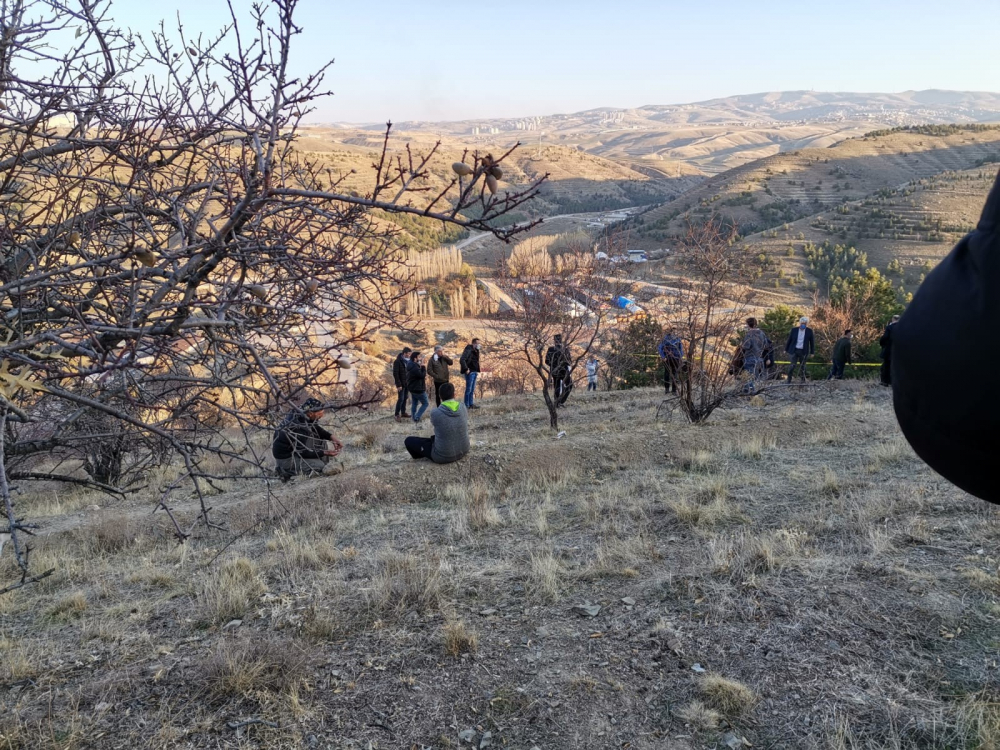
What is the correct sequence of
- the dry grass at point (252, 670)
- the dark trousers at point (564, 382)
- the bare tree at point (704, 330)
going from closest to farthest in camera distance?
the dry grass at point (252, 670) → the bare tree at point (704, 330) → the dark trousers at point (564, 382)

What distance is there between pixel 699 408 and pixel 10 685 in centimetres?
910

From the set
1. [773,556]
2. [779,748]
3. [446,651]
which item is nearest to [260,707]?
[446,651]

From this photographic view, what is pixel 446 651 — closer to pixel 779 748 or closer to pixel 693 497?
pixel 779 748

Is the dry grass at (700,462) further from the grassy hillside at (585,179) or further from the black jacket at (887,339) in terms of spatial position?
the grassy hillside at (585,179)

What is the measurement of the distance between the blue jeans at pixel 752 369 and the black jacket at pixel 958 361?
9351 millimetres

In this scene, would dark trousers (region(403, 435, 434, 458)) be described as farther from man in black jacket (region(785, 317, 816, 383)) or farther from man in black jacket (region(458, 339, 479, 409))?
man in black jacket (region(785, 317, 816, 383))

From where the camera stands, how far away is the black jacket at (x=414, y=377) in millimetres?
12469

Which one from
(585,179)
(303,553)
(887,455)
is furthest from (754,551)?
(585,179)

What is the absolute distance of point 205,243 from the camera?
2447mm

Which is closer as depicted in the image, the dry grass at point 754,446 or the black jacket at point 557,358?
the dry grass at point 754,446

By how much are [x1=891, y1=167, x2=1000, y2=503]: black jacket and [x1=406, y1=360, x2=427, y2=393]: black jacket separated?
11.6 meters

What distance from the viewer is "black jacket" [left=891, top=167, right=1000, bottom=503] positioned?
1.01 metres

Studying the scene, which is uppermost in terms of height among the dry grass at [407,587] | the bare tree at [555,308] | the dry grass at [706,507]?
the bare tree at [555,308]

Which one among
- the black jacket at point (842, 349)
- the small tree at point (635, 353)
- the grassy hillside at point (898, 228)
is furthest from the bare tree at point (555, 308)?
Answer: the grassy hillside at point (898, 228)
